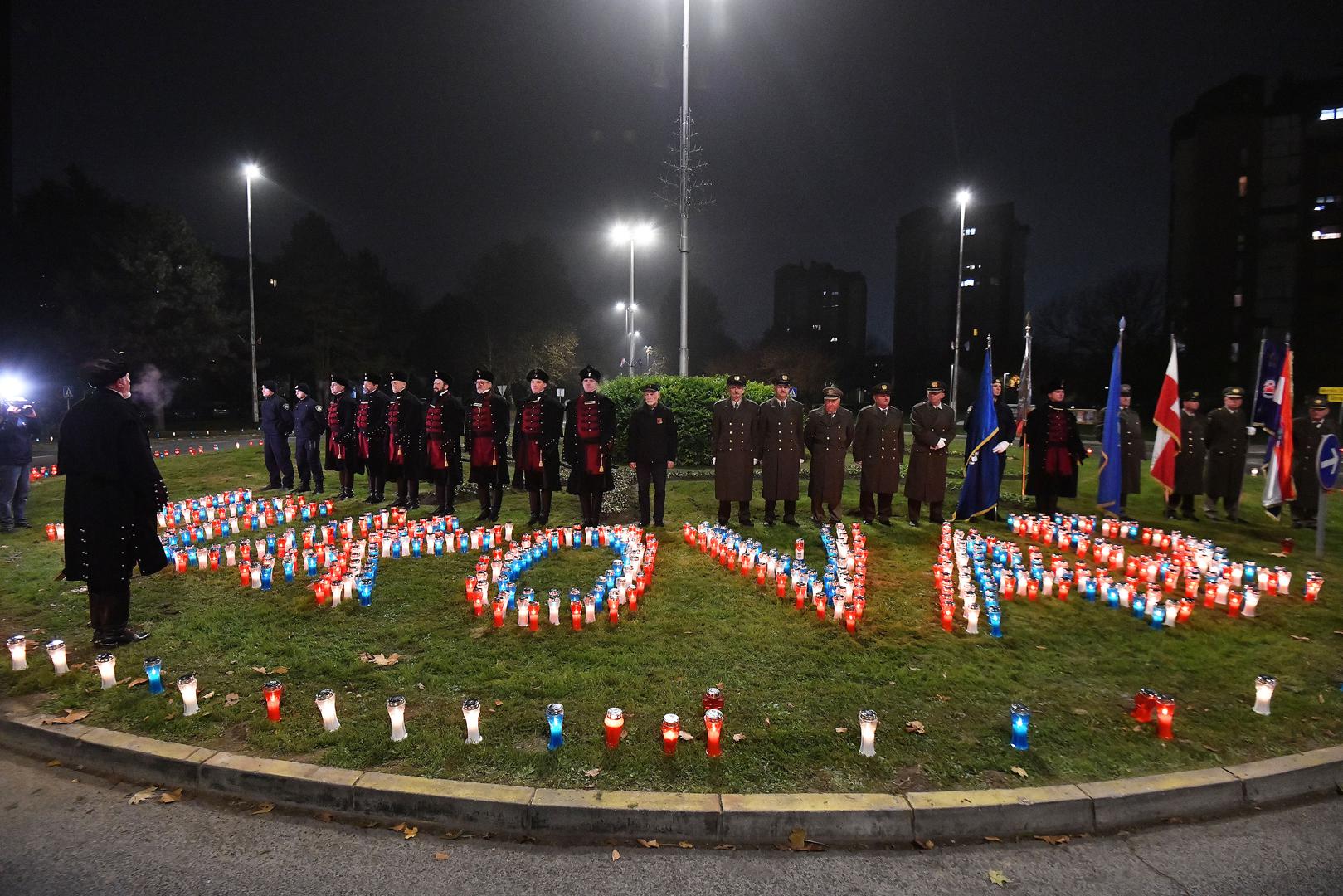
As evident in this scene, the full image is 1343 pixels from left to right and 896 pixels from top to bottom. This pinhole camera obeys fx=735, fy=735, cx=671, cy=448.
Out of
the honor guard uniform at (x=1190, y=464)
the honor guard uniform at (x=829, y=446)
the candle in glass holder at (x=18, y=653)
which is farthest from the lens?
the honor guard uniform at (x=1190, y=464)

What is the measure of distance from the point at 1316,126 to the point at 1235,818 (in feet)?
228

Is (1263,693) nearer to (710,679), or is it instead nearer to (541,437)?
(710,679)

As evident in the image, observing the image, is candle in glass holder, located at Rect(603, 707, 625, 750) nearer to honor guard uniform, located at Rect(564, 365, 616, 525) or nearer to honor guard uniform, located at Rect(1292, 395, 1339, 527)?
honor guard uniform, located at Rect(564, 365, 616, 525)

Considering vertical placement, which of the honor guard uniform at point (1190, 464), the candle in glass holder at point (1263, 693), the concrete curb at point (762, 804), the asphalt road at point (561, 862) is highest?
the honor guard uniform at point (1190, 464)

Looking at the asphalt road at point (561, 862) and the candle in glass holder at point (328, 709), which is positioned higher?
the candle in glass holder at point (328, 709)

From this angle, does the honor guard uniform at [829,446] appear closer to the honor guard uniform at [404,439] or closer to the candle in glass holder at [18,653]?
the honor guard uniform at [404,439]

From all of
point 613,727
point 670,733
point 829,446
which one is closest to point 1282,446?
point 829,446

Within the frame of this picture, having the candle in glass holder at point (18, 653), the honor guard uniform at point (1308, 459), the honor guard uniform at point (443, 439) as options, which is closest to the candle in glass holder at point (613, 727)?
the candle in glass holder at point (18, 653)

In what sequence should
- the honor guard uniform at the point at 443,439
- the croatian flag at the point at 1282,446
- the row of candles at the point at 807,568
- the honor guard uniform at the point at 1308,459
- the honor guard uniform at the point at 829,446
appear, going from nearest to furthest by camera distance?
the row of candles at the point at 807,568
the croatian flag at the point at 1282,446
the honor guard uniform at the point at 829,446
the honor guard uniform at the point at 1308,459
the honor guard uniform at the point at 443,439

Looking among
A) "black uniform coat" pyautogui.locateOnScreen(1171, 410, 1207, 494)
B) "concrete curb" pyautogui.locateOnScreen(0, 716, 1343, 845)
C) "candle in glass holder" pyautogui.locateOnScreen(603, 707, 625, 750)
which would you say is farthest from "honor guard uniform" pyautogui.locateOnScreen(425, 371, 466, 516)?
"black uniform coat" pyautogui.locateOnScreen(1171, 410, 1207, 494)

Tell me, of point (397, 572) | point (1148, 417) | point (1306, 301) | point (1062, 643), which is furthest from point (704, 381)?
point (1306, 301)

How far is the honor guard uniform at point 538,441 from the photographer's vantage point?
1069cm

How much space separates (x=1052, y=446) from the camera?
440 inches

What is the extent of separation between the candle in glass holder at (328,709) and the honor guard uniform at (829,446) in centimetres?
775
